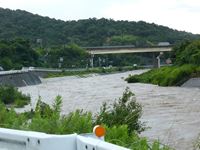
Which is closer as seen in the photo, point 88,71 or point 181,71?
point 181,71

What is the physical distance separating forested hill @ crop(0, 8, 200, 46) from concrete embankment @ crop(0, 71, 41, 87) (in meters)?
38.3

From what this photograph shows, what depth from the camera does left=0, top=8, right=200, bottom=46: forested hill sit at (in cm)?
14488

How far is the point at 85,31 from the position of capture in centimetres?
15950

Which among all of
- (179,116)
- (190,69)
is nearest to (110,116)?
(179,116)

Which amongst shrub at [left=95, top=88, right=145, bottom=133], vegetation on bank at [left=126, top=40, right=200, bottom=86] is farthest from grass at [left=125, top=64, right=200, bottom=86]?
shrub at [left=95, top=88, right=145, bottom=133]

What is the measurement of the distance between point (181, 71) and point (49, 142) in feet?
240

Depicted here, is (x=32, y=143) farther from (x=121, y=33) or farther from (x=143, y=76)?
(x=121, y=33)

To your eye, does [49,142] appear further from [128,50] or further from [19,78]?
[128,50]

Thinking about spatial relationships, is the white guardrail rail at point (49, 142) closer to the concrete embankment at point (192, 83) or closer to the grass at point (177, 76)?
the concrete embankment at point (192, 83)

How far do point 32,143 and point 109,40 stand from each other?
152075 mm

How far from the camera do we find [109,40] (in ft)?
511

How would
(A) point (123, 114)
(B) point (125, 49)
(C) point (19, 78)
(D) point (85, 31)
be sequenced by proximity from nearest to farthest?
(A) point (123, 114)
(C) point (19, 78)
(B) point (125, 49)
(D) point (85, 31)

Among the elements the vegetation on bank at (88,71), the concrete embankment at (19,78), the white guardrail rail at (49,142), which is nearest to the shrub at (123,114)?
the white guardrail rail at (49,142)


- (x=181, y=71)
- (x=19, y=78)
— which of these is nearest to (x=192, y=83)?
(x=181, y=71)
